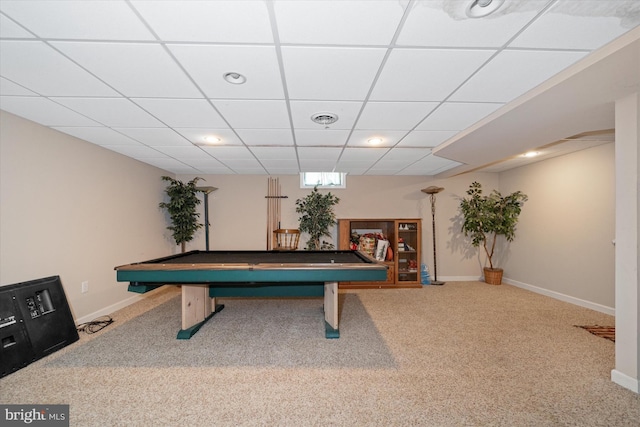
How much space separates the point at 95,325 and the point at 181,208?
2175 mm

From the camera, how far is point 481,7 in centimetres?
126

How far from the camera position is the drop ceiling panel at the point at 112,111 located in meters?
2.21

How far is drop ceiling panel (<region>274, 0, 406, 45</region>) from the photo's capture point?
4.12ft

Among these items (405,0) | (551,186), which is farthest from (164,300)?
(551,186)

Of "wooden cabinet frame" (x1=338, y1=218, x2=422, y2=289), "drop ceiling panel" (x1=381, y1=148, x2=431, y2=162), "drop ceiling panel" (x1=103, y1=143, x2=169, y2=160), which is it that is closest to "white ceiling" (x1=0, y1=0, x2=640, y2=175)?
"drop ceiling panel" (x1=103, y1=143, x2=169, y2=160)

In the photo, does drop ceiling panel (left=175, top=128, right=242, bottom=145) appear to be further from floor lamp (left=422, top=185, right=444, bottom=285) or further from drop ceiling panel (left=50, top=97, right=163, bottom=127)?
floor lamp (left=422, top=185, right=444, bottom=285)

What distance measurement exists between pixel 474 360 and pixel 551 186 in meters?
3.58

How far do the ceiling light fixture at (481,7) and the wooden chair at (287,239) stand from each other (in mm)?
4089

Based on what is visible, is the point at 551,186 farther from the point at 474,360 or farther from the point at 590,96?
the point at 474,360

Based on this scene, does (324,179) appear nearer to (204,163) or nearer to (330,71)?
(204,163)

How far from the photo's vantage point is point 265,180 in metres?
5.48

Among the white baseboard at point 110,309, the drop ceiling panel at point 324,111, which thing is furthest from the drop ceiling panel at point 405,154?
the white baseboard at point 110,309

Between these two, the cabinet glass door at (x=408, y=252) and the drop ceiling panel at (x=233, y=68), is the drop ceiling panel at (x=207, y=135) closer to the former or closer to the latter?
the drop ceiling panel at (x=233, y=68)

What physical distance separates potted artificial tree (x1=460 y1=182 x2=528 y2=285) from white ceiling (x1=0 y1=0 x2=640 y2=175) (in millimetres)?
1975
